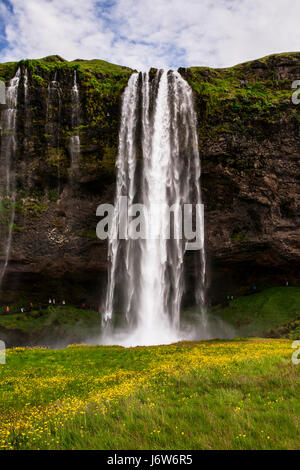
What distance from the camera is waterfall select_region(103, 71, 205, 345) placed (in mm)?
39438

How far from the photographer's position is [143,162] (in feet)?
133

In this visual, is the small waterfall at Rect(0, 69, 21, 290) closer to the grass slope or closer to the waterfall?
the waterfall

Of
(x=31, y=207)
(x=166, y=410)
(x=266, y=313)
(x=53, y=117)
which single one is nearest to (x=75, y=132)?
(x=53, y=117)

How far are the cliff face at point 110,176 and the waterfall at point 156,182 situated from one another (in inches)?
62.5

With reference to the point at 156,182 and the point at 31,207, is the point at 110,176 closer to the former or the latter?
the point at 156,182

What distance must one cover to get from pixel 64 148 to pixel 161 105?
14195 mm

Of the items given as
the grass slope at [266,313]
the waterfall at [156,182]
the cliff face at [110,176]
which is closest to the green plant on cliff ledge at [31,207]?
the cliff face at [110,176]

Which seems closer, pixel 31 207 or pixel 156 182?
pixel 156 182

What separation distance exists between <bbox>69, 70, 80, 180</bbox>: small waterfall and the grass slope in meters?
27.9

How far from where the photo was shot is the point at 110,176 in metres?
41.8

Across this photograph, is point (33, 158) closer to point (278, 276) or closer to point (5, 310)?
point (5, 310)

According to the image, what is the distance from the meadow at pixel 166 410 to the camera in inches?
223

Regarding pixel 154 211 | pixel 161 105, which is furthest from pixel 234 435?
pixel 161 105

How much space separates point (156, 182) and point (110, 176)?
6.48 m
